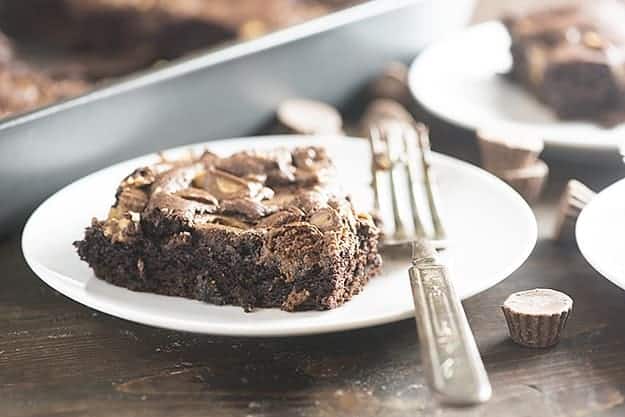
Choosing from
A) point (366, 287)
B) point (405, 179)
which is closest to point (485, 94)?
point (405, 179)

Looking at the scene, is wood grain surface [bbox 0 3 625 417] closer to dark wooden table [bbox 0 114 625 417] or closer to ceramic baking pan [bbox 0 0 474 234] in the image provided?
dark wooden table [bbox 0 114 625 417]

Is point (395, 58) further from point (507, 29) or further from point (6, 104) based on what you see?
point (6, 104)

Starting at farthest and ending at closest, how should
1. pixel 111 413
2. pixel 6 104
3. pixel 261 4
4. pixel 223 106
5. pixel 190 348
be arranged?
1. pixel 261 4
2. pixel 6 104
3. pixel 223 106
4. pixel 190 348
5. pixel 111 413

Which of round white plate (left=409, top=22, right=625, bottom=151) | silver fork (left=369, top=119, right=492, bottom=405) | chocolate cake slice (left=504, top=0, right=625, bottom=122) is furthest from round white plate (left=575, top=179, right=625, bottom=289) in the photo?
chocolate cake slice (left=504, top=0, right=625, bottom=122)

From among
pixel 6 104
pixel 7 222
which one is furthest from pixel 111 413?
pixel 6 104

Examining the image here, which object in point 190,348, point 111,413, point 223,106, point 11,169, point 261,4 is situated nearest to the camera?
point 111,413

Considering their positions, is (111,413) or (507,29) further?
(507,29)

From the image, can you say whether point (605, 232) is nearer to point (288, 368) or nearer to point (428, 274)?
point (428, 274)
